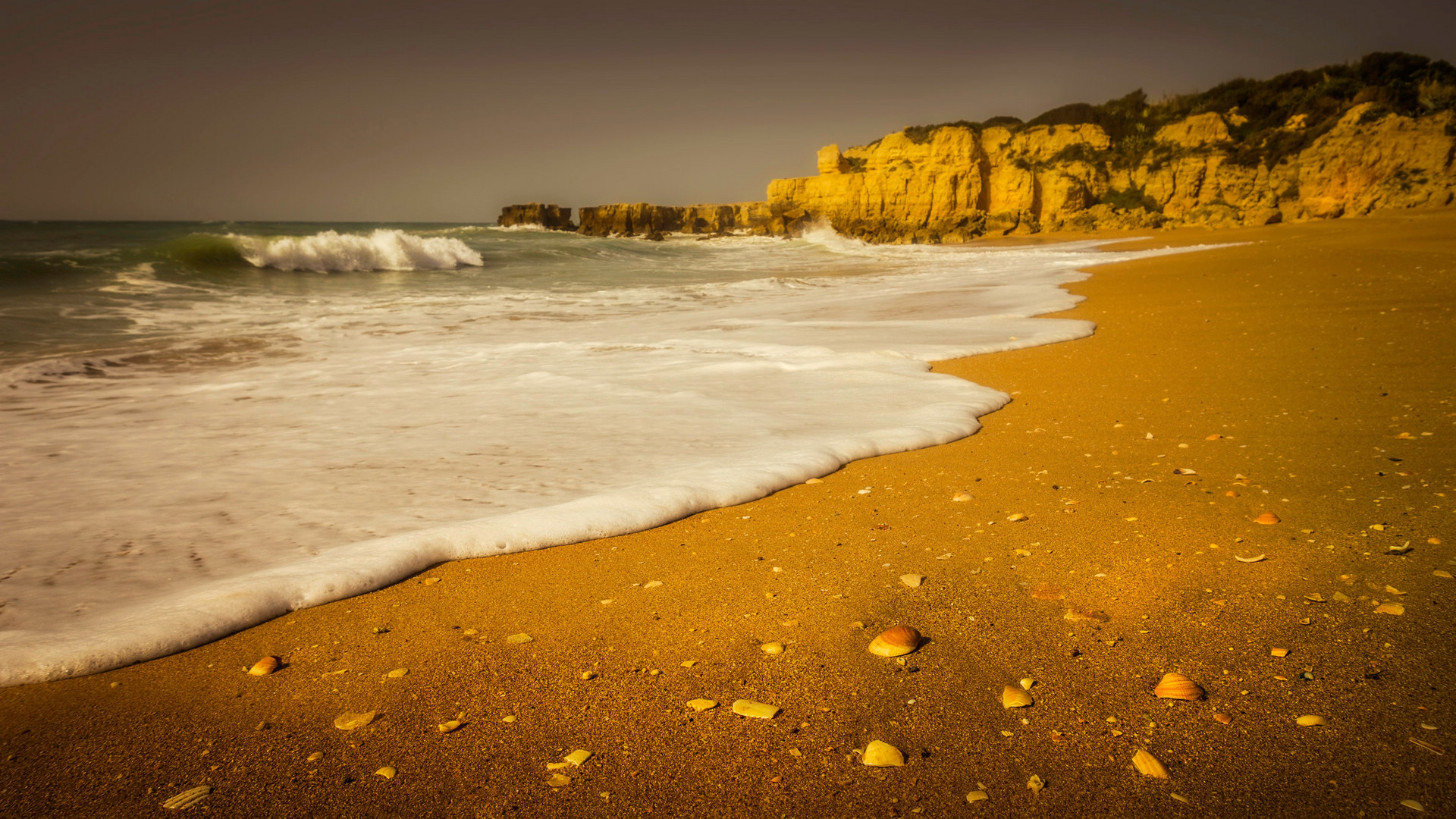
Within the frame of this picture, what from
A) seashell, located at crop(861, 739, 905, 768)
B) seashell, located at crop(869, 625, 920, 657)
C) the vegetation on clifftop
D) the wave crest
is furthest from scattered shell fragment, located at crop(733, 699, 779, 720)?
the vegetation on clifftop

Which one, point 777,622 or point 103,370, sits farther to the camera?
point 103,370

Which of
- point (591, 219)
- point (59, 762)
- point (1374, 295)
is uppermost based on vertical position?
point (591, 219)

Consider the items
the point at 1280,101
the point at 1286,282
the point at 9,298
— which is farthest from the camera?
the point at 1280,101

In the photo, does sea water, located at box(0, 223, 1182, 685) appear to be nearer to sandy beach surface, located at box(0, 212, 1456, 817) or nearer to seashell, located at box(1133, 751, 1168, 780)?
sandy beach surface, located at box(0, 212, 1456, 817)

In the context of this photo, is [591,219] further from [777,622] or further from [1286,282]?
[777,622]

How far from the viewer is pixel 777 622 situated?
6.27ft

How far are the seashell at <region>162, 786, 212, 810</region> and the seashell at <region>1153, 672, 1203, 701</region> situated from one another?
196 centimetres

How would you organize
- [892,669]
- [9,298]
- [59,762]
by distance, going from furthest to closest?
1. [9,298]
2. [892,669]
3. [59,762]

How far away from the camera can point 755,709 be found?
5.08 feet

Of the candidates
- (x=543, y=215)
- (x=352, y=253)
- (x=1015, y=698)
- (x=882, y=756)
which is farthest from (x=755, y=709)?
(x=543, y=215)

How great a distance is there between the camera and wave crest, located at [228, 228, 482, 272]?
19.4 m

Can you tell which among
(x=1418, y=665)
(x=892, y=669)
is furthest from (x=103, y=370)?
(x=1418, y=665)

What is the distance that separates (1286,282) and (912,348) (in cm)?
562

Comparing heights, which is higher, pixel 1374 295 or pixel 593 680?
pixel 1374 295
